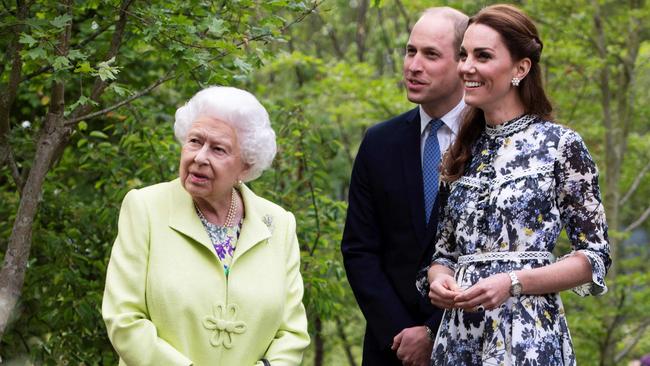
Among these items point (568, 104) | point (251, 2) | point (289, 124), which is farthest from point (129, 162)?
point (568, 104)

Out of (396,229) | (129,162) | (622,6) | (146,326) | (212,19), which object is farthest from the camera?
(622,6)

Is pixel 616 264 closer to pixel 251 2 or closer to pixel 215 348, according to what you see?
pixel 251 2

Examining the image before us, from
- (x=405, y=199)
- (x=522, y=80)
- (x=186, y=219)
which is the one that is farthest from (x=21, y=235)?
(x=522, y=80)

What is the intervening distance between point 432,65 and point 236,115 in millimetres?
965

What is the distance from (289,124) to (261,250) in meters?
2.87

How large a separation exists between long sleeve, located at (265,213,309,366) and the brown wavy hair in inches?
26.0

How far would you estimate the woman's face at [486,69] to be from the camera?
353 cm

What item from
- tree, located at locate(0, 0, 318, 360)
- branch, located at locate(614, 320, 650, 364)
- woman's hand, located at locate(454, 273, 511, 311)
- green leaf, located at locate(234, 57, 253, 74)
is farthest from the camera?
branch, located at locate(614, 320, 650, 364)

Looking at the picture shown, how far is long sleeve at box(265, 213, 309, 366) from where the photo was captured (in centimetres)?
368

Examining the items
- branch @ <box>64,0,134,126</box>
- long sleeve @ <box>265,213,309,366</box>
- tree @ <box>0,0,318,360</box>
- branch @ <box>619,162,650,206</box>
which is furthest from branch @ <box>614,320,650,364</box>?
long sleeve @ <box>265,213,309,366</box>

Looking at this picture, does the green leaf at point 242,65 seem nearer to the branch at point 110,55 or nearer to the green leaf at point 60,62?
the branch at point 110,55

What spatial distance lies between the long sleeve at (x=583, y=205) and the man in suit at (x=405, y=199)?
71 cm

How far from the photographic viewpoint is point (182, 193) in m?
3.65

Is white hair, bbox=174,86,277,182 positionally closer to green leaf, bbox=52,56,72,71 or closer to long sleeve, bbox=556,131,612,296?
green leaf, bbox=52,56,72,71
